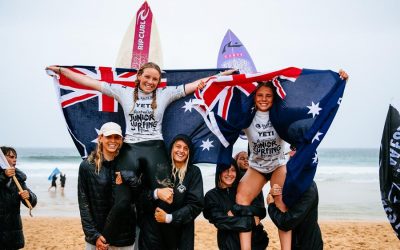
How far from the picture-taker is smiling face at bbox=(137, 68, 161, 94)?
4547mm

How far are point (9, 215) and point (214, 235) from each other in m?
6.11

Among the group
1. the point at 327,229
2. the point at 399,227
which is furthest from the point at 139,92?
the point at 327,229

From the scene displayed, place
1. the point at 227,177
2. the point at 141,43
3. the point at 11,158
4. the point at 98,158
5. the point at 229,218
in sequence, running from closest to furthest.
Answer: the point at 98,158 → the point at 229,218 → the point at 227,177 → the point at 11,158 → the point at 141,43

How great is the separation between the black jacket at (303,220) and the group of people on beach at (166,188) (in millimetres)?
11

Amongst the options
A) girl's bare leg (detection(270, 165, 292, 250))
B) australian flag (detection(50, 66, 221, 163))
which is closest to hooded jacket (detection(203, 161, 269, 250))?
girl's bare leg (detection(270, 165, 292, 250))

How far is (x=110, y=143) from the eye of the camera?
412cm

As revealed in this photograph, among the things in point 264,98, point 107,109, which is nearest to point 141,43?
point 107,109

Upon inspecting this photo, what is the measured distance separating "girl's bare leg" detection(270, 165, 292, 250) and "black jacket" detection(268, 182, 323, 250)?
0.07 meters

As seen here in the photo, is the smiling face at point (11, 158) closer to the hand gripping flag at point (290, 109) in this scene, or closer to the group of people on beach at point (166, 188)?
the group of people on beach at point (166, 188)

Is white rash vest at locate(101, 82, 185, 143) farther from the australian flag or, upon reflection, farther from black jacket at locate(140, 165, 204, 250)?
black jacket at locate(140, 165, 204, 250)

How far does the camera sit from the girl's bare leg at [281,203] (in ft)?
14.3

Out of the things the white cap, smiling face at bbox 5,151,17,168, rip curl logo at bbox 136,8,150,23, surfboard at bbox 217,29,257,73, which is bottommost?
smiling face at bbox 5,151,17,168

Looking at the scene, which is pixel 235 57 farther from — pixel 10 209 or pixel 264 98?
pixel 10 209

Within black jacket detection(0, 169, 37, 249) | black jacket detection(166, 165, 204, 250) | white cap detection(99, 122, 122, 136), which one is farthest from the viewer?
black jacket detection(0, 169, 37, 249)
